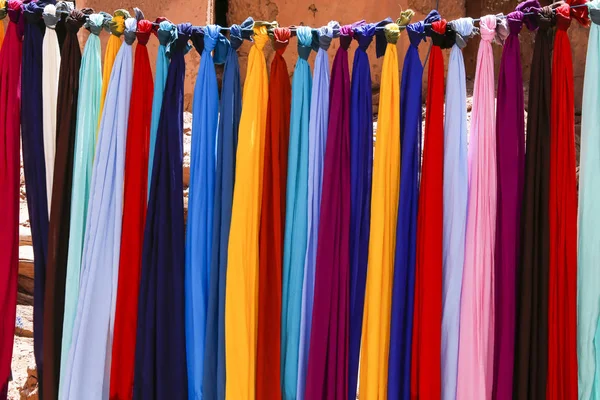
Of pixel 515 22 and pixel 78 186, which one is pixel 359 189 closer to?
pixel 515 22

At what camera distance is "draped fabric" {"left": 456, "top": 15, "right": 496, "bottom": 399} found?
3.49ft

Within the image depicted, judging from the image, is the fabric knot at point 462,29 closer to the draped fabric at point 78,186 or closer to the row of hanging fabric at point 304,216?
the row of hanging fabric at point 304,216

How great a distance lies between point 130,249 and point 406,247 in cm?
56

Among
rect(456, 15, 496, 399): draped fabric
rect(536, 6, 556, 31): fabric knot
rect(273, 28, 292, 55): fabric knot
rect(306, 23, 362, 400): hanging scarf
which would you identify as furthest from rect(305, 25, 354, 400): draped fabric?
rect(536, 6, 556, 31): fabric knot

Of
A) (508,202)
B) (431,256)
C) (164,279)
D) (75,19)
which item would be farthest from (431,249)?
(75,19)

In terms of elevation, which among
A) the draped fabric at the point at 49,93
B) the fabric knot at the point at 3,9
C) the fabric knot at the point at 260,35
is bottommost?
the draped fabric at the point at 49,93

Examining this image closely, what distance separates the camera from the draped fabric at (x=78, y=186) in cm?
117

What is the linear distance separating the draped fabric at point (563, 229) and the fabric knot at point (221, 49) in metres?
0.63

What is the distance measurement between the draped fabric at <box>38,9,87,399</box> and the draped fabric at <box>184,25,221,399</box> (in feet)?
0.86

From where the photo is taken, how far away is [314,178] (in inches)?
45.0

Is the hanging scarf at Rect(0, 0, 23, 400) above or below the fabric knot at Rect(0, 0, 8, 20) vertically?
below

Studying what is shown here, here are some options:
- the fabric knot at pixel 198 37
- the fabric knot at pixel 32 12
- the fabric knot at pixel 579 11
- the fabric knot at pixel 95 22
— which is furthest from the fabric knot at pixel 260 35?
the fabric knot at pixel 579 11

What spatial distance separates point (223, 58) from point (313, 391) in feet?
2.29

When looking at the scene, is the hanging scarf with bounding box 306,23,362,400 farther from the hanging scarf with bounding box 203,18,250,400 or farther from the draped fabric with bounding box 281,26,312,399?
the hanging scarf with bounding box 203,18,250,400
